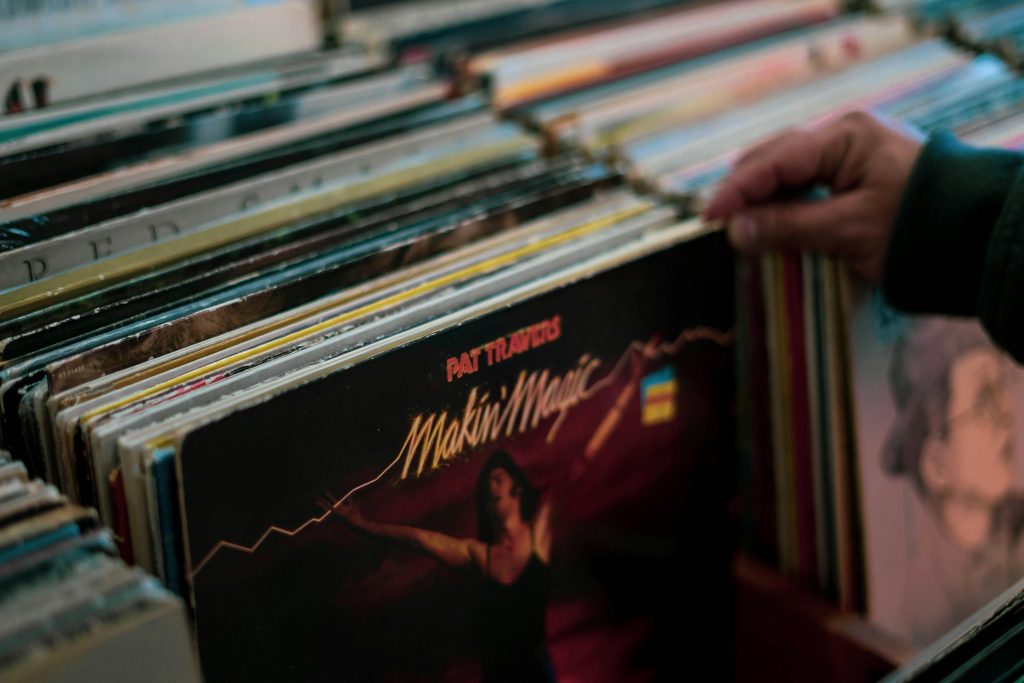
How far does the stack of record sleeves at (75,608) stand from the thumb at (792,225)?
65 cm

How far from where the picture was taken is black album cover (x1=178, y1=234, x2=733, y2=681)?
0.66 m

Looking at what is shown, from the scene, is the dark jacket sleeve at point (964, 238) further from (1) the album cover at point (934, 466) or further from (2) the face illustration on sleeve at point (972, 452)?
(2) the face illustration on sleeve at point (972, 452)

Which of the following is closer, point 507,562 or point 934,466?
point 507,562

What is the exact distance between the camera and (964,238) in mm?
902

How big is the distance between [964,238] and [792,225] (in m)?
0.16

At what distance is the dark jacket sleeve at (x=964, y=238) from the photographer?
2.80 feet

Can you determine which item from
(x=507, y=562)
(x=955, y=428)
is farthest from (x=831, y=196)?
(x=507, y=562)

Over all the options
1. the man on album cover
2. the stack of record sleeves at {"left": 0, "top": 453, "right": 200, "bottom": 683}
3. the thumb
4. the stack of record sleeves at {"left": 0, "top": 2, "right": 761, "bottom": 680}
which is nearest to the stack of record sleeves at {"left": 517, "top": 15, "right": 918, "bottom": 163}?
the stack of record sleeves at {"left": 0, "top": 2, "right": 761, "bottom": 680}

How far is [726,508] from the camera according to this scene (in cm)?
109

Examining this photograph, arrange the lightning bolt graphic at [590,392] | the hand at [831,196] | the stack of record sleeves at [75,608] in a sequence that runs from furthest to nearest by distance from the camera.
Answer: the hand at [831,196] → the lightning bolt graphic at [590,392] → the stack of record sleeves at [75,608]

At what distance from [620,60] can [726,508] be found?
0.57 m

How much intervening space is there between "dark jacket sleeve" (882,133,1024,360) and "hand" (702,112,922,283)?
0.07ft

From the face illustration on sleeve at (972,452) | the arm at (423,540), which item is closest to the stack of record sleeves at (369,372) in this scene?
the arm at (423,540)

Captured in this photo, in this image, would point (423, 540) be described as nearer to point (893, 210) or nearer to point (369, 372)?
point (369, 372)
